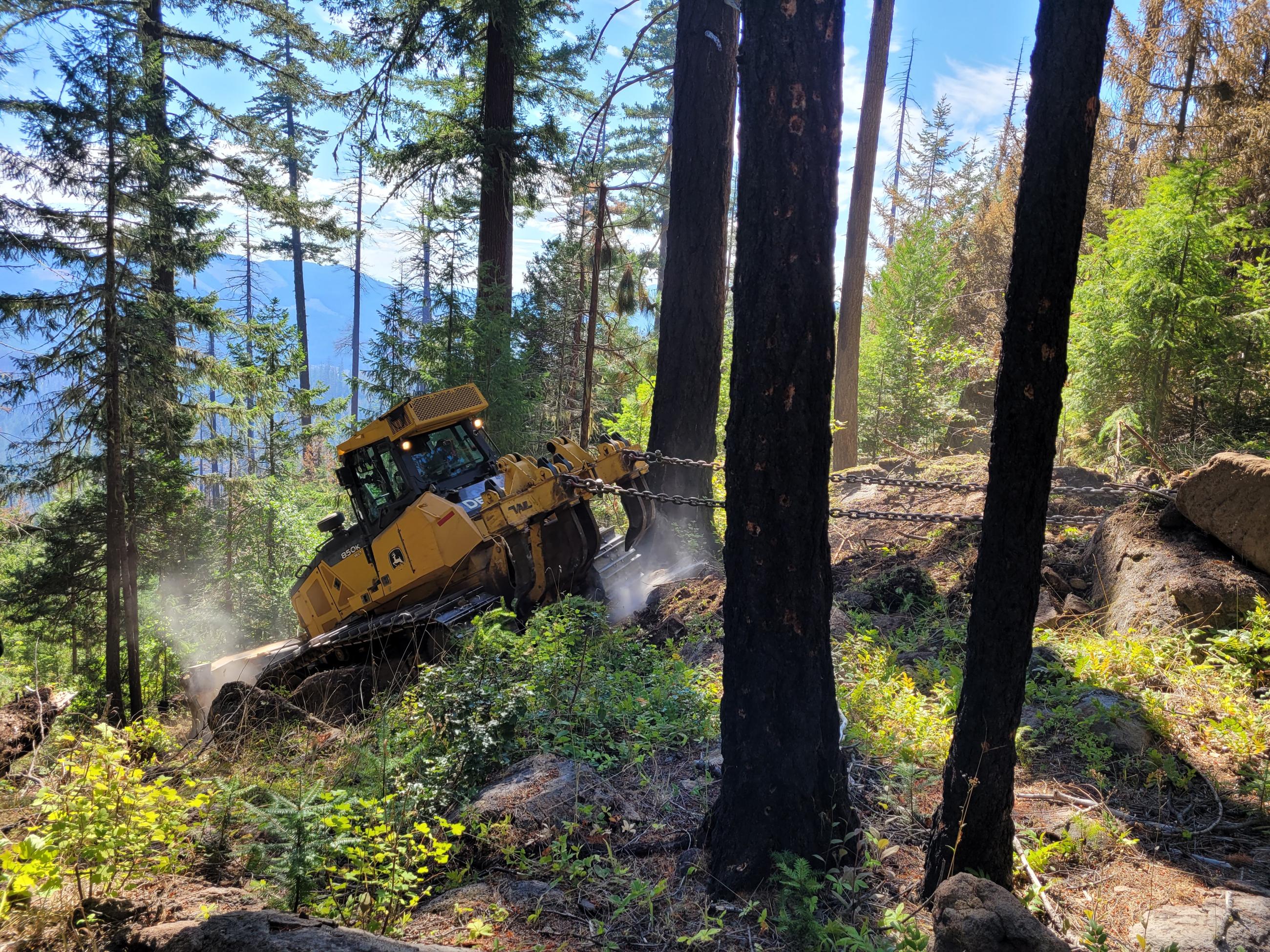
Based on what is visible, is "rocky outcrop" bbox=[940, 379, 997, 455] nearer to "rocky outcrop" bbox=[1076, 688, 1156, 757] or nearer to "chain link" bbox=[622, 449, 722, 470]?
"chain link" bbox=[622, 449, 722, 470]

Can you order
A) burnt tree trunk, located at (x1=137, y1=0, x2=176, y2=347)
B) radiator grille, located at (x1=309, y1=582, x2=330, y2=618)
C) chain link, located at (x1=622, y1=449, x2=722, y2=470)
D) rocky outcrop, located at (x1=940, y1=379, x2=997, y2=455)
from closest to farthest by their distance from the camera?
chain link, located at (x1=622, y1=449, x2=722, y2=470) < radiator grille, located at (x1=309, y1=582, x2=330, y2=618) < burnt tree trunk, located at (x1=137, y1=0, x2=176, y2=347) < rocky outcrop, located at (x1=940, y1=379, x2=997, y2=455)

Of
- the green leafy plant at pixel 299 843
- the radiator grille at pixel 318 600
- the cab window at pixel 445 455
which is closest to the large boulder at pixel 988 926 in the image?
the green leafy plant at pixel 299 843

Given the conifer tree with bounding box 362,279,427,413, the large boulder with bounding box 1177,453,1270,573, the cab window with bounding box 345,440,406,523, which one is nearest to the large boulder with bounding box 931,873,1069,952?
the large boulder with bounding box 1177,453,1270,573

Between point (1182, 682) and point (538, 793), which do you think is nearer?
point (538, 793)

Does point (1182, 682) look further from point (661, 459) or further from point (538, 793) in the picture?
point (661, 459)

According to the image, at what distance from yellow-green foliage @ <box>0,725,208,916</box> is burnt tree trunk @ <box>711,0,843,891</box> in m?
2.50

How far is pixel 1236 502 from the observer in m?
5.56

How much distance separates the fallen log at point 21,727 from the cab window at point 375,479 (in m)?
3.68

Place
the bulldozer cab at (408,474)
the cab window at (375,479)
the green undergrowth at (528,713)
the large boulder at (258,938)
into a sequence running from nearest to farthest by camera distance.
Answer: the large boulder at (258,938) → the green undergrowth at (528,713) → the bulldozer cab at (408,474) → the cab window at (375,479)

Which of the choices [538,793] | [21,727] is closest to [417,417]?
[21,727]

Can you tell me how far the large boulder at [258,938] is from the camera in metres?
2.60

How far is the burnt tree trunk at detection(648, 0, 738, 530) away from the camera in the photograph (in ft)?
28.3

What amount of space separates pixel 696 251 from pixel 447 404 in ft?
12.0

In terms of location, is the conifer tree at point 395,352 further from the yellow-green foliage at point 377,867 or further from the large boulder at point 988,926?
the large boulder at point 988,926
